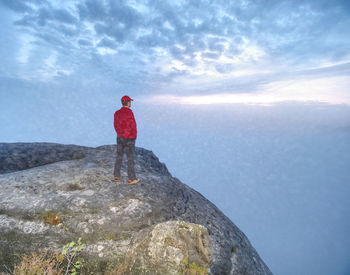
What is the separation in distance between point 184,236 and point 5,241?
20.6 ft

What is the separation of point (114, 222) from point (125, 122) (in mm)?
4079

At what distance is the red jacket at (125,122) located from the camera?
9523 millimetres

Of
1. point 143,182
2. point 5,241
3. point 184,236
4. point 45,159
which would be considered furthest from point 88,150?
point 184,236

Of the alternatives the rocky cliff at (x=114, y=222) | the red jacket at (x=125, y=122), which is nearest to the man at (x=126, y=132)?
the red jacket at (x=125, y=122)

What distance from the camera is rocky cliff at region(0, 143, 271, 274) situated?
6.55m

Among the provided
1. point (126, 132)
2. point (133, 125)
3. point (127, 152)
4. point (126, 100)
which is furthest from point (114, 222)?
point (126, 100)

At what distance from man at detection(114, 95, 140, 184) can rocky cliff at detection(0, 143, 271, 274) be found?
0.50 metres

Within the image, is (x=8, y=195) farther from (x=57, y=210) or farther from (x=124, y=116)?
(x=124, y=116)

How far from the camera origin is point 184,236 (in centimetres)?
655

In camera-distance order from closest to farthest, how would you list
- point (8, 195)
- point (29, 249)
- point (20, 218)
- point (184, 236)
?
point (184, 236) < point (29, 249) < point (20, 218) < point (8, 195)

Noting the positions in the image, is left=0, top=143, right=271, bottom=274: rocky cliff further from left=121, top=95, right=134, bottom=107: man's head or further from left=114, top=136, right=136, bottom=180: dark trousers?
left=121, top=95, right=134, bottom=107: man's head

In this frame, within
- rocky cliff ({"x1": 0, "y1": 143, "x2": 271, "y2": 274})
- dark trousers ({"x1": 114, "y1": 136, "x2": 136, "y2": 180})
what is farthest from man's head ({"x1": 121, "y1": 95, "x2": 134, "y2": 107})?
rocky cliff ({"x1": 0, "y1": 143, "x2": 271, "y2": 274})

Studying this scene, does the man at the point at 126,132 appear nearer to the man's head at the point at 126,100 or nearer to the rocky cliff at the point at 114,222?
the man's head at the point at 126,100

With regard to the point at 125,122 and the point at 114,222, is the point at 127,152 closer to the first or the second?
the point at 125,122
